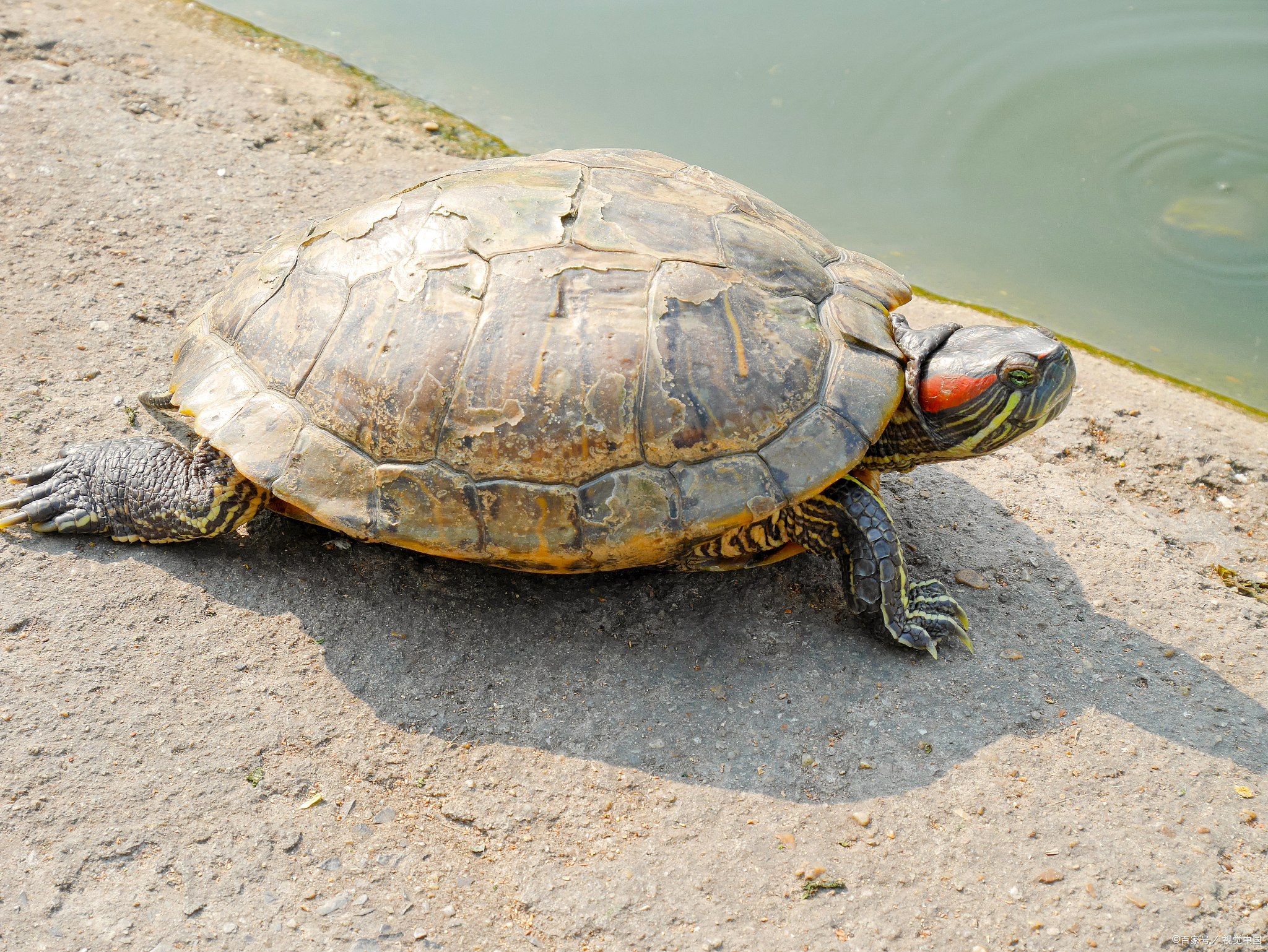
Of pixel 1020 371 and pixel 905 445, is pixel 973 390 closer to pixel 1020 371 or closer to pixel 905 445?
pixel 1020 371

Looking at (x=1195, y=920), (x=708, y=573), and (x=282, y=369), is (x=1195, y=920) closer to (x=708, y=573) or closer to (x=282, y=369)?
(x=708, y=573)

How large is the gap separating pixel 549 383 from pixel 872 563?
1.87 meters

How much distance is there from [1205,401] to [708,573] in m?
4.61

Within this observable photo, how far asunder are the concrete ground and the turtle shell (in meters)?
0.59

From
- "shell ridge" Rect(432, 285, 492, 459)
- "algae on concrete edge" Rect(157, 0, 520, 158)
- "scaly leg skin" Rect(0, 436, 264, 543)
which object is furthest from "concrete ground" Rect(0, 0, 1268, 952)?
"algae on concrete edge" Rect(157, 0, 520, 158)

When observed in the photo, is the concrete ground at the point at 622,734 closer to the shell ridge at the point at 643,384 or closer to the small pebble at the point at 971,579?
the small pebble at the point at 971,579

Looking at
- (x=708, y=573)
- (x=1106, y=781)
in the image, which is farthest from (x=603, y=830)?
(x=1106, y=781)

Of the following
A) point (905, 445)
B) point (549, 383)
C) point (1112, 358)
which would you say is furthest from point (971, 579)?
point (1112, 358)

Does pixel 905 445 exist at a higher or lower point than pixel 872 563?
higher

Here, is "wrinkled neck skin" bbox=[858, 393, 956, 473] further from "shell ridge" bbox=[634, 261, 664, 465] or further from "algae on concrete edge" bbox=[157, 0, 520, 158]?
"algae on concrete edge" bbox=[157, 0, 520, 158]

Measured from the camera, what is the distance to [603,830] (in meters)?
3.69

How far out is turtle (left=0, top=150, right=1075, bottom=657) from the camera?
4.00m

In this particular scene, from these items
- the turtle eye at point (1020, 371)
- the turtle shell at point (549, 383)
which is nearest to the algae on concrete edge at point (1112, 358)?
the turtle eye at point (1020, 371)

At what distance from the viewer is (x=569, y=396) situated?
3.96 m
